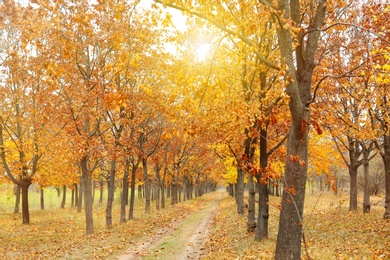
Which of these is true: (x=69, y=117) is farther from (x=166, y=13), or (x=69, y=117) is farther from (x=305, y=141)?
(x=305, y=141)

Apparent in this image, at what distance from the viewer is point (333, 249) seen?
1084 cm

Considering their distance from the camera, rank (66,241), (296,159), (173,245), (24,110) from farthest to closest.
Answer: (24,110), (66,241), (173,245), (296,159)

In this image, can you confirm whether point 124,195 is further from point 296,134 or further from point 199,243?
point 296,134

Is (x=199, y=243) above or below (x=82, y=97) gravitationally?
below

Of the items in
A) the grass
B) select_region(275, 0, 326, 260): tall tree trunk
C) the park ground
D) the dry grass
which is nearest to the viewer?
select_region(275, 0, 326, 260): tall tree trunk

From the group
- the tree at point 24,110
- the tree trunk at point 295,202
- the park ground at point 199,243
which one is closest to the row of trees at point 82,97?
the tree at point 24,110

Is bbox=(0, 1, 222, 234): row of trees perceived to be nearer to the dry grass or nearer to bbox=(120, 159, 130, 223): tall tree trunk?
bbox=(120, 159, 130, 223): tall tree trunk

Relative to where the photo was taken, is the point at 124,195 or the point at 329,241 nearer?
the point at 329,241

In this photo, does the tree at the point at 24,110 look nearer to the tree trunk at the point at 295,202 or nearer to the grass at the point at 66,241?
the grass at the point at 66,241

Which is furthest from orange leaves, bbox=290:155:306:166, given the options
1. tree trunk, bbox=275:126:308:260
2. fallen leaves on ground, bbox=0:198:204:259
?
fallen leaves on ground, bbox=0:198:204:259

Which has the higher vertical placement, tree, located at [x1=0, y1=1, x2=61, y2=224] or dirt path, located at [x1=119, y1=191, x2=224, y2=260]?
tree, located at [x1=0, y1=1, x2=61, y2=224]

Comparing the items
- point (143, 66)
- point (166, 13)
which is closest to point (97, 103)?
point (143, 66)

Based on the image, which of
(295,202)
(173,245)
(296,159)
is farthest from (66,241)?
(296,159)

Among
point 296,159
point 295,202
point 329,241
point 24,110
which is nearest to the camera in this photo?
point 296,159
